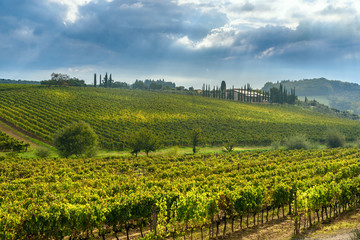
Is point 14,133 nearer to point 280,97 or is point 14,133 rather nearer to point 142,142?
point 142,142

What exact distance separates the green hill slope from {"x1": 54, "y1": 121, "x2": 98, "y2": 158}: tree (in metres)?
10.9

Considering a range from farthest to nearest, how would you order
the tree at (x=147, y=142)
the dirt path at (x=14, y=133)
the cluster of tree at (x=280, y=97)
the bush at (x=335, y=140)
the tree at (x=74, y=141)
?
the cluster of tree at (x=280, y=97), the bush at (x=335, y=140), the dirt path at (x=14, y=133), the tree at (x=147, y=142), the tree at (x=74, y=141)

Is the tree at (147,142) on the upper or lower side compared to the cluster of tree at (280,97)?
lower

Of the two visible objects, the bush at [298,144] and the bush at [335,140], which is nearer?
the bush at [298,144]


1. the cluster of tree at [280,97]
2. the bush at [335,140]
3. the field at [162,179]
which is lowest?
the bush at [335,140]

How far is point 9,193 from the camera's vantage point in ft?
64.2

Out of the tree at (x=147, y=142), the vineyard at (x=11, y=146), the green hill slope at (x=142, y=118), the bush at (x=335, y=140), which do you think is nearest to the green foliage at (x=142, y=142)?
the tree at (x=147, y=142)

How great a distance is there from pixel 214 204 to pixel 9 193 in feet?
52.7

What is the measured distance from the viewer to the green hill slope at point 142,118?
2926 inches

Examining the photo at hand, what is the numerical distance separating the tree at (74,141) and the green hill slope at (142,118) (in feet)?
35.6

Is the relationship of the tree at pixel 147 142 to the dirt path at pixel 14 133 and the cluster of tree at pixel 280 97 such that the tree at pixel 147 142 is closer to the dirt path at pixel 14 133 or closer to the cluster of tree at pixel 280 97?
the dirt path at pixel 14 133

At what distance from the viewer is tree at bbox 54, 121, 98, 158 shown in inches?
2032

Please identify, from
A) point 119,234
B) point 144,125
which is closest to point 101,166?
point 119,234

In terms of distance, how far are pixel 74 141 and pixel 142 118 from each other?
43.0 m
